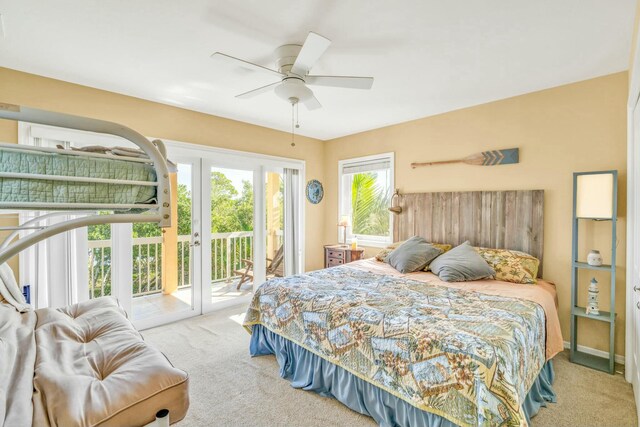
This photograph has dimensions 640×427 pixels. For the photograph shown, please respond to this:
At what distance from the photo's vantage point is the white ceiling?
6.05ft

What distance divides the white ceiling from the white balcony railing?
1665 millimetres

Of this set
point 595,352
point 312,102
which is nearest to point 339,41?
point 312,102

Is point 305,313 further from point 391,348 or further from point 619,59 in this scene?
point 619,59

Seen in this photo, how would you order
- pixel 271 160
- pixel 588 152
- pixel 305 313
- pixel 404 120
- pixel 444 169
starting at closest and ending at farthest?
pixel 305 313
pixel 588 152
pixel 444 169
pixel 404 120
pixel 271 160

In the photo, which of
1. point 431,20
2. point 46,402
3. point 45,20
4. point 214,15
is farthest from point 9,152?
point 431,20

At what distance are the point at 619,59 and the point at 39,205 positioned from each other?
3805 millimetres

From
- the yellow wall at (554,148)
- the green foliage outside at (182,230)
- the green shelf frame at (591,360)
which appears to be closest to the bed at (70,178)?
the green foliage outside at (182,230)

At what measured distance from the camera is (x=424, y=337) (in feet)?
5.42

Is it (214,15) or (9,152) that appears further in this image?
(214,15)

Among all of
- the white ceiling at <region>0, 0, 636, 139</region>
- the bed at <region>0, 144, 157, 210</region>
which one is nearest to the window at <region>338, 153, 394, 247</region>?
the white ceiling at <region>0, 0, 636, 139</region>

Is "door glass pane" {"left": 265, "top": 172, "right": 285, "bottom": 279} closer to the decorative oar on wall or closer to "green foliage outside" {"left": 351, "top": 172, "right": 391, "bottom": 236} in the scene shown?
"green foliage outside" {"left": 351, "top": 172, "right": 391, "bottom": 236}

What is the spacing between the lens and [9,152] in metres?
1.02

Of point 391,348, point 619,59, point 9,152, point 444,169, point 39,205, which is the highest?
point 619,59

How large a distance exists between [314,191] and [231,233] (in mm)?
1575
